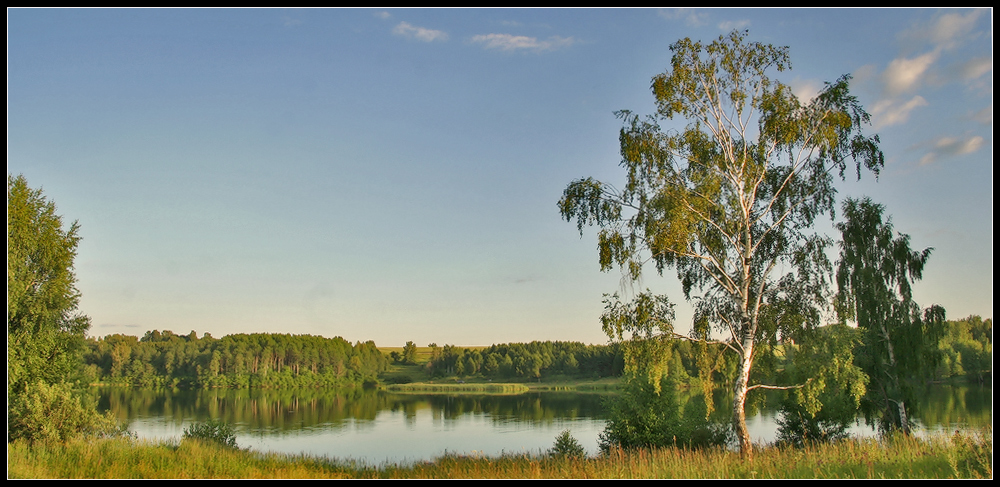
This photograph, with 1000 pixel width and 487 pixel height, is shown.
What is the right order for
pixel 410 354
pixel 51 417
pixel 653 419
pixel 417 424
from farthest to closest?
pixel 410 354, pixel 417 424, pixel 653 419, pixel 51 417

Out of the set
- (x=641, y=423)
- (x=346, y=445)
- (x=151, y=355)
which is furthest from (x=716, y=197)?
(x=151, y=355)

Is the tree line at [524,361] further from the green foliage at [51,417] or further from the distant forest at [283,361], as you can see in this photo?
the green foliage at [51,417]

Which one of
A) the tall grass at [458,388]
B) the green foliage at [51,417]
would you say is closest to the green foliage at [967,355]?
the tall grass at [458,388]

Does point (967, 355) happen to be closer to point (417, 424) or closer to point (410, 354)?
point (417, 424)

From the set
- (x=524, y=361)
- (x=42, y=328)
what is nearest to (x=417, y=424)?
(x=42, y=328)

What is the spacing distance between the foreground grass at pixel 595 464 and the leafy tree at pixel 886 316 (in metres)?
8.85

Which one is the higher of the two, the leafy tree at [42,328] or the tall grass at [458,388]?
the leafy tree at [42,328]

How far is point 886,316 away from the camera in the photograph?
23484 mm

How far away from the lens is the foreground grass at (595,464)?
38.8ft

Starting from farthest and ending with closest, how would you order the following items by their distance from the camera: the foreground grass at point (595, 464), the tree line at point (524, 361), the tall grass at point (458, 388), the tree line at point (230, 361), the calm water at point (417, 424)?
the tree line at point (524, 361) < the tall grass at point (458, 388) < the tree line at point (230, 361) < the calm water at point (417, 424) < the foreground grass at point (595, 464)

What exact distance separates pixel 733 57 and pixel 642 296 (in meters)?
6.75

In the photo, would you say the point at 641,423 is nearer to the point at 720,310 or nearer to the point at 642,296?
the point at 720,310

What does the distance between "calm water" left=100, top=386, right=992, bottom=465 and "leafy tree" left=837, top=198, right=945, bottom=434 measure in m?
1.49

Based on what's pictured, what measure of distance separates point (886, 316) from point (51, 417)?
92.4 ft
